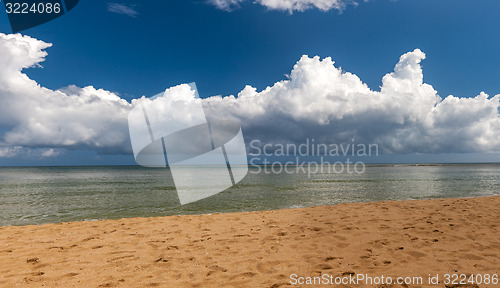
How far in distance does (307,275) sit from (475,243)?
5018 mm

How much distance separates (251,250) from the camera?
269 inches

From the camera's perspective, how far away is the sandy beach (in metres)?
5.27

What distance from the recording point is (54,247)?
7.37 m

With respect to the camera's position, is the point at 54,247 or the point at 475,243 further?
the point at 54,247

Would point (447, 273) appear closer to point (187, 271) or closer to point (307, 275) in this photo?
point (307, 275)

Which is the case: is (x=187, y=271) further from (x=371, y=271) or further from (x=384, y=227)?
(x=384, y=227)

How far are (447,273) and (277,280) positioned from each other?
3.47 m

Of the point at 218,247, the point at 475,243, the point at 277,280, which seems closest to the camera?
the point at 277,280

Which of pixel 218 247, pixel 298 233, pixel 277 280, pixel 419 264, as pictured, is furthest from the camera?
pixel 298 233

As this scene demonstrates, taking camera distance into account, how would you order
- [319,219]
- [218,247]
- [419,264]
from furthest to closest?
[319,219] → [218,247] → [419,264]

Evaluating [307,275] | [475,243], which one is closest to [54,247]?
[307,275]

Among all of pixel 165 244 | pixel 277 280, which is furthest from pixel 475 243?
pixel 165 244

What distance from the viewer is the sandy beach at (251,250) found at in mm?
5270

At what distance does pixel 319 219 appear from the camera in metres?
10.2
